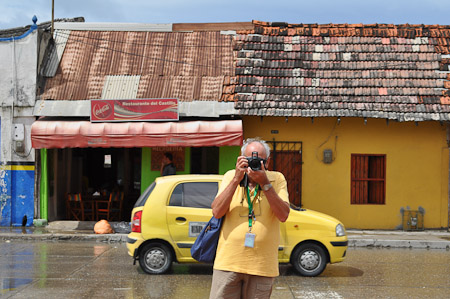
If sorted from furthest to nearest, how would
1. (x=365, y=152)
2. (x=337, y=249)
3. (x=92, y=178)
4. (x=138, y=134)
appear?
(x=92, y=178) → (x=365, y=152) → (x=138, y=134) → (x=337, y=249)

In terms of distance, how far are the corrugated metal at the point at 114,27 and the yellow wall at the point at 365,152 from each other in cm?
448

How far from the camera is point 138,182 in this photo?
64.6 feet

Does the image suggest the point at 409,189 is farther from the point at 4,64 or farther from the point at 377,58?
the point at 4,64

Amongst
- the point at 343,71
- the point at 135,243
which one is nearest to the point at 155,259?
the point at 135,243

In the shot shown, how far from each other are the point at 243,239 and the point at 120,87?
12013 millimetres

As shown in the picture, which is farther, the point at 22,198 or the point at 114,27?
the point at 114,27

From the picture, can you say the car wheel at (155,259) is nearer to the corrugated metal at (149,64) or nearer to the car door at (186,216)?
the car door at (186,216)

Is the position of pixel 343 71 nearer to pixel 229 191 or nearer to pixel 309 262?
pixel 309 262

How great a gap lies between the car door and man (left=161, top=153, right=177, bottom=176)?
17.5 feet

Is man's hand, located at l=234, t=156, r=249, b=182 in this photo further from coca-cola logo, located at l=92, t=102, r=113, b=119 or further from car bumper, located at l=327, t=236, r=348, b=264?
coca-cola logo, located at l=92, t=102, r=113, b=119

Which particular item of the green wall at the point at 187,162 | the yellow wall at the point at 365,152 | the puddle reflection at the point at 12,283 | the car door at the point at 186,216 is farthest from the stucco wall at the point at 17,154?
the car door at the point at 186,216

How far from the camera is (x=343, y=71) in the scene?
15844 mm

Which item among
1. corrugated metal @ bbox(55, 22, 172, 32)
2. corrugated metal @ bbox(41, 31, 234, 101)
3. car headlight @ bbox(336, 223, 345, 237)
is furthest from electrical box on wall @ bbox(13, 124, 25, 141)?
car headlight @ bbox(336, 223, 345, 237)

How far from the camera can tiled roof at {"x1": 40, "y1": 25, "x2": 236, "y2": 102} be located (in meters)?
15.5
